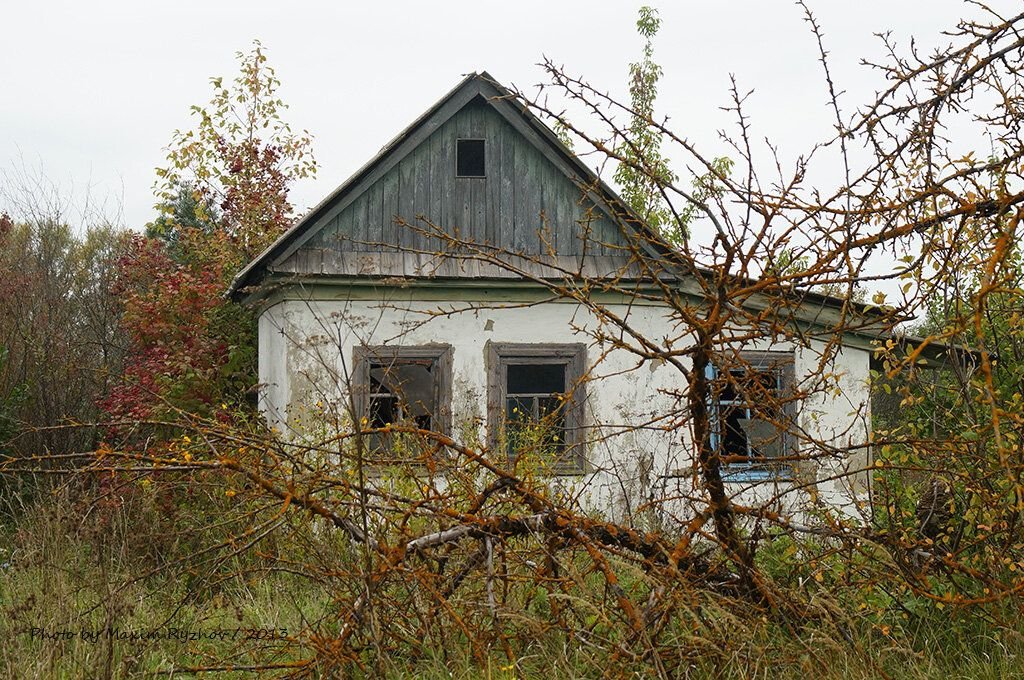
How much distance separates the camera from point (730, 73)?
328 cm

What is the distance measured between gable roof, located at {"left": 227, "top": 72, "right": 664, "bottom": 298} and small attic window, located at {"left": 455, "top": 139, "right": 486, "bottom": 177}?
0.31m

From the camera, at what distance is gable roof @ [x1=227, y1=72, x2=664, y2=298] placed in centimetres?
973

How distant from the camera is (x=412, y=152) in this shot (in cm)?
1037

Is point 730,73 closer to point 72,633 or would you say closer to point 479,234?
point 72,633

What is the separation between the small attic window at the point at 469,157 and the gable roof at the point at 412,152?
314 mm

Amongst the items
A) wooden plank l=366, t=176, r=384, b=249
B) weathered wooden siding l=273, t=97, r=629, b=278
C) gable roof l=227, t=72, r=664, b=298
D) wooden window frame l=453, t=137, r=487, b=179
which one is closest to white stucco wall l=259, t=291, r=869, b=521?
gable roof l=227, t=72, r=664, b=298

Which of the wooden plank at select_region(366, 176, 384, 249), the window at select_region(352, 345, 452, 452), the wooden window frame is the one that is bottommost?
the window at select_region(352, 345, 452, 452)

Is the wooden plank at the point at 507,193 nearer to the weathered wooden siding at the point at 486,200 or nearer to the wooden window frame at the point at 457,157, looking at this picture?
the weathered wooden siding at the point at 486,200

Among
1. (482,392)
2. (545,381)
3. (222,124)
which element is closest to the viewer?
(482,392)

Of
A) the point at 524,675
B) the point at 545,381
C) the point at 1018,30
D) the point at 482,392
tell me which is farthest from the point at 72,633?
the point at 545,381

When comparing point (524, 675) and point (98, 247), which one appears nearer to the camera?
point (524, 675)

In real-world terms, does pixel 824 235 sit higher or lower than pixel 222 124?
lower

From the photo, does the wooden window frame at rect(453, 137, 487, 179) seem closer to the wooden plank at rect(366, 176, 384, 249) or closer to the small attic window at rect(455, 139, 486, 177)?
the small attic window at rect(455, 139, 486, 177)

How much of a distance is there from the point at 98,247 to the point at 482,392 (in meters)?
15.4
